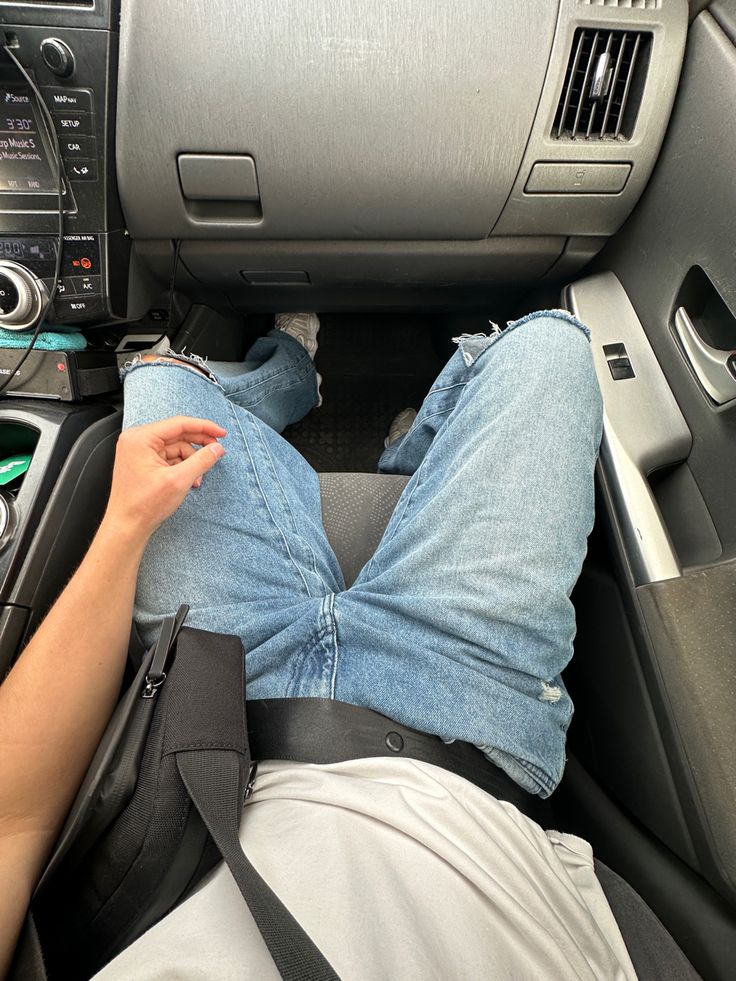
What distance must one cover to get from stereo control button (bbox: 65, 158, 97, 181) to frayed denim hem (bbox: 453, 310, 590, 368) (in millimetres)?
541

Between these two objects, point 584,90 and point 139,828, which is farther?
point 584,90

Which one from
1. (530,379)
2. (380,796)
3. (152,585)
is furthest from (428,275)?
(380,796)

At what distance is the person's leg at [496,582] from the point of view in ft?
1.63

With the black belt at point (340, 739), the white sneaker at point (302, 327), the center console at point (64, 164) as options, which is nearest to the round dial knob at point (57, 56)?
the center console at point (64, 164)

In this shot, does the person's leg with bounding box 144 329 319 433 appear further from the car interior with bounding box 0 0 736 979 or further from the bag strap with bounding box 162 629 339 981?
the bag strap with bounding box 162 629 339 981

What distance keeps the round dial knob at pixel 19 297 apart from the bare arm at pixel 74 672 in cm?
26

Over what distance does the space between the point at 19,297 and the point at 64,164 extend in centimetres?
18

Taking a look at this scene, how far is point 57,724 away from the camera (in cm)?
43

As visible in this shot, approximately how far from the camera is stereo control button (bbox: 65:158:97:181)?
631 millimetres

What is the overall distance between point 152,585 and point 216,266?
0.57 meters

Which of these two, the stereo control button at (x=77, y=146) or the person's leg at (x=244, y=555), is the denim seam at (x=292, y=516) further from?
the stereo control button at (x=77, y=146)

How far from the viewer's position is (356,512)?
0.73 metres

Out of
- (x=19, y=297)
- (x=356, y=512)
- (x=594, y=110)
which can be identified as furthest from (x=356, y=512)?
(x=594, y=110)

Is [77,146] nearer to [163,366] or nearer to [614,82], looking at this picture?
[163,366]
